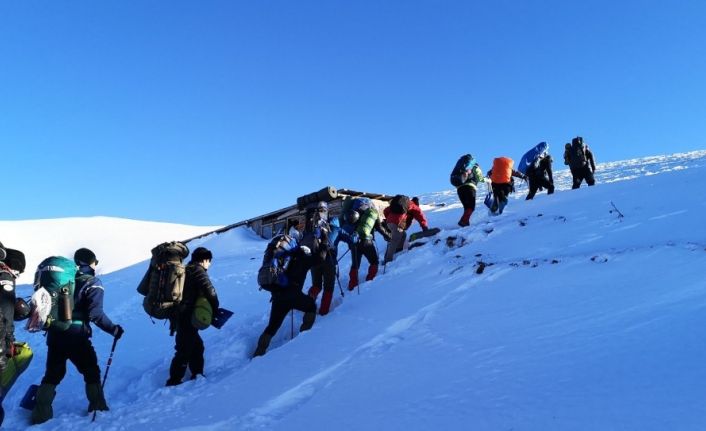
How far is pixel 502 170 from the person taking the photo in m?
10.3

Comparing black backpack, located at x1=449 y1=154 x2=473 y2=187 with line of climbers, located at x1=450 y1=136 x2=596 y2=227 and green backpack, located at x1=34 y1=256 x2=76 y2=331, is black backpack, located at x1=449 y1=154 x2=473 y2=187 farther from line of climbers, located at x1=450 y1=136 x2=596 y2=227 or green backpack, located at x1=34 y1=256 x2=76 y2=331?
green backpack, located at x1=34 y1=256 x2=76 y2=331

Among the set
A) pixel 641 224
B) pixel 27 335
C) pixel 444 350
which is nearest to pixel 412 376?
pixel 444 350

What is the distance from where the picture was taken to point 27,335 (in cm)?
1016

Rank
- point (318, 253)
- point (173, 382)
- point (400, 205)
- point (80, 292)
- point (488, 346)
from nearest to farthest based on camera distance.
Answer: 1. point (488, 346)
2. point (80, 292)
3. point (173, 382)
4. point (318, 253)
5. point (400, 205)

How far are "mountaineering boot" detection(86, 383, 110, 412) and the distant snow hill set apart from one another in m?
18.9

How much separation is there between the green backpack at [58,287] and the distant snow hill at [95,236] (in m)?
18.9

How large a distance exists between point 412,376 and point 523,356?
0.94m

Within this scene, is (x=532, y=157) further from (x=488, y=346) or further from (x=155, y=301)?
(x=155, y=301)

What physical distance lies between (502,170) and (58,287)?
27.7 ft

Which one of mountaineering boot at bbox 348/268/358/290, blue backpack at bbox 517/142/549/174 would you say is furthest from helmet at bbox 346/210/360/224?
blue backpack at bbox 517/142/549/174

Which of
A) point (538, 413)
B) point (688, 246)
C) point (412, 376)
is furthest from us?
point (688, 246)

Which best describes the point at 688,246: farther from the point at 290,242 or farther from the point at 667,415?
the point at 290,242

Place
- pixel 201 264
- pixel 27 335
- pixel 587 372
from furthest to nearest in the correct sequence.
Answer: pixel 27 335, pixel 201 264, pixel 587 372

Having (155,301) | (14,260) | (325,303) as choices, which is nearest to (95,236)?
(325,303)
